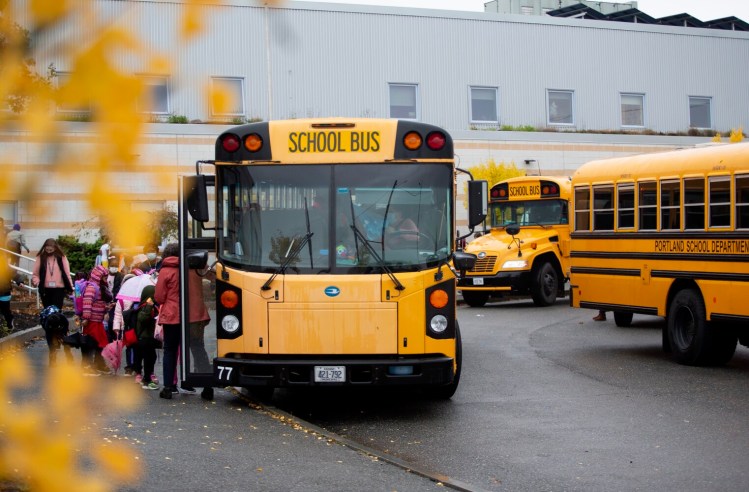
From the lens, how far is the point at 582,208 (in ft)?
54.1

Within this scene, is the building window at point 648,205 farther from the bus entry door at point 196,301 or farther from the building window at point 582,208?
the bus entry door at point 196,301

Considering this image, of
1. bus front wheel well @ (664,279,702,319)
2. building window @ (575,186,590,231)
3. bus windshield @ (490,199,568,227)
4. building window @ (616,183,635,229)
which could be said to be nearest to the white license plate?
bus front wheel well @ (664,279,702,319)

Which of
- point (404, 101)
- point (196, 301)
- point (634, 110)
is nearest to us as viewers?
point (196, 301)

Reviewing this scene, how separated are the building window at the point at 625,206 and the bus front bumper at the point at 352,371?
584cm

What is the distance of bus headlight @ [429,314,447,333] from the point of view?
1015cm

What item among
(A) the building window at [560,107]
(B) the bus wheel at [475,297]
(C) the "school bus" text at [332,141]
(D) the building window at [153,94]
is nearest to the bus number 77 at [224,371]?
(C) the "school bus" text at [332,141]

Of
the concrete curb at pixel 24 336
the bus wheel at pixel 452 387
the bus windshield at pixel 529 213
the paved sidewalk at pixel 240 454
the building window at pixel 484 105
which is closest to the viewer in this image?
the paved sidewalk at pixel 240 454

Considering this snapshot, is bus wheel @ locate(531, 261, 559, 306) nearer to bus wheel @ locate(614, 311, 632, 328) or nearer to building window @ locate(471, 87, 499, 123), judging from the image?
bus wheel @ locate(614, 311, 632, 328)

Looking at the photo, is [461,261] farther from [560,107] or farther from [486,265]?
[560,107]

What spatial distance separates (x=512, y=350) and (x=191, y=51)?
1393 centimetres

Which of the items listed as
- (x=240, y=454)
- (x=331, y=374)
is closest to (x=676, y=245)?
(x=331, y=374)

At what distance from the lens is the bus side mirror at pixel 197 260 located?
10664 millimetres

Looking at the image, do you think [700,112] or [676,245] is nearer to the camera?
[676,245]

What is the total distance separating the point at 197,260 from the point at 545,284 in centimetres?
1430
